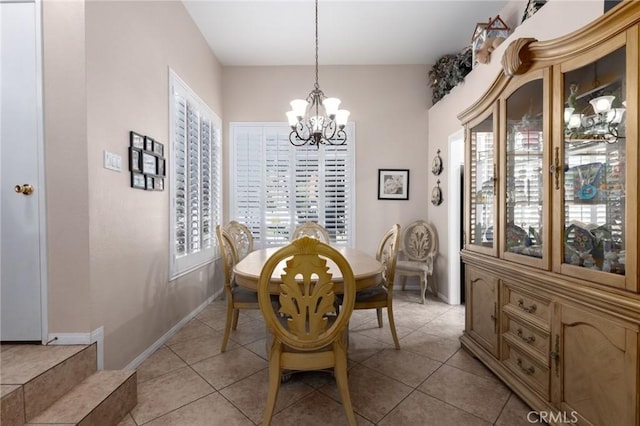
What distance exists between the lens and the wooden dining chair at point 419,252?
144 inches

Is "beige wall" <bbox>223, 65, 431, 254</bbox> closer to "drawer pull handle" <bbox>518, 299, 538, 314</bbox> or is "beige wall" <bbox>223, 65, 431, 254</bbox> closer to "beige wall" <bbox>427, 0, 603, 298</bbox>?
"beige wall" <bbox>427, 0, 603, 298</bbox>

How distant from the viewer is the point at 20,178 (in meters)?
1.75

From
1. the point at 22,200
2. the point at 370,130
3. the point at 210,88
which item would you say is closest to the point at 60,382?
the point at 22,200

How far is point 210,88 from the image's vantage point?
3756mm

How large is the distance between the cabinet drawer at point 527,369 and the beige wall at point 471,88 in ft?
5.87

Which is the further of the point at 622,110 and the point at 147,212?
the point at 147,212

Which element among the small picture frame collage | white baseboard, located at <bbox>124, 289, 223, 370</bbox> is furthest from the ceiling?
white baseboard, located at <bbox>124, 289, 223, 370</bbox>

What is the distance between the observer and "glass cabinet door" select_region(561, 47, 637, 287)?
129 cm

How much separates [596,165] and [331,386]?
1.97 metres

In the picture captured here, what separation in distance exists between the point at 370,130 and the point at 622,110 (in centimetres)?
308

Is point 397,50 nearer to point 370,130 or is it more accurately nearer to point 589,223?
point 370,130

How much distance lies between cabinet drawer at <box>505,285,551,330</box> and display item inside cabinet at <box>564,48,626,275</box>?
309 millimetres

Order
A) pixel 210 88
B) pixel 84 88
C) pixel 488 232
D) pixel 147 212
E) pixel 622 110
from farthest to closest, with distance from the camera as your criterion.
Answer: pixel 210 88
pixel 147 212
pixel 488 232
pixel 84 88
pixel 622 110

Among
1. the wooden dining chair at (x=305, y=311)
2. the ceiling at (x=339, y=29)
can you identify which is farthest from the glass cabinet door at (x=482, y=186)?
the ceiling at (x=339, y=29)
